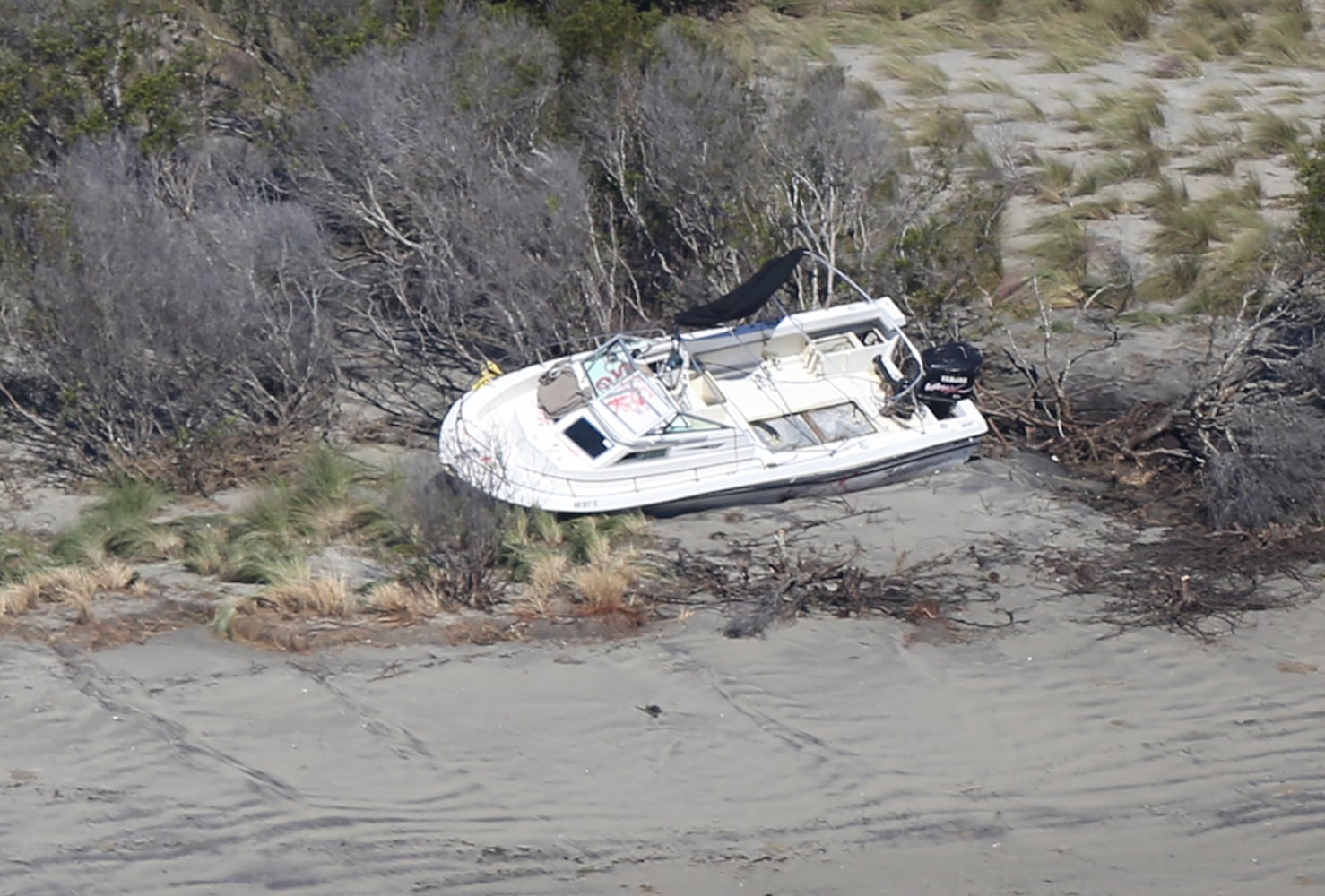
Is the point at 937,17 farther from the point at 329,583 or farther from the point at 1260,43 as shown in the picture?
the point at 329,583

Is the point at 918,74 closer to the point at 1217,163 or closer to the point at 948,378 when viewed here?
the point at 1217,163

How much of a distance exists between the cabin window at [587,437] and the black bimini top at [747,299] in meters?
1.10

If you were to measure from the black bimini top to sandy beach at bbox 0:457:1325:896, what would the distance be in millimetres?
2956

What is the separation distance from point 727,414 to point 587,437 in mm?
1229

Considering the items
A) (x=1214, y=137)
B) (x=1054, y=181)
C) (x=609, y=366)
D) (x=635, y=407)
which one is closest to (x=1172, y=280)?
(x=1054, y=181)

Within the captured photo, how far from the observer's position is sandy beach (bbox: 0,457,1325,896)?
312 inches

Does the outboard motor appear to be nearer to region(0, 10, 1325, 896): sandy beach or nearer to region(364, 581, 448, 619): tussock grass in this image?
region(0, 10, 1325, 896): sandy beach

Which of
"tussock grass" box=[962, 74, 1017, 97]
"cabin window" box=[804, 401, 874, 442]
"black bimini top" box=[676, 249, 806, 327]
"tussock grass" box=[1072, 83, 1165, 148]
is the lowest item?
"cabin window" box=[804, 401, 874, 442]

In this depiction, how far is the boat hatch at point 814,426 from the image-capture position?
12383 mm

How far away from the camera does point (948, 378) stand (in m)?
12.5

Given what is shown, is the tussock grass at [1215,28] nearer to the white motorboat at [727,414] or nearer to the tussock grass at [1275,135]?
the tussock grass at [1275,135]

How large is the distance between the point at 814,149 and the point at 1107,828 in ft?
26.4

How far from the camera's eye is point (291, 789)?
8.41 m

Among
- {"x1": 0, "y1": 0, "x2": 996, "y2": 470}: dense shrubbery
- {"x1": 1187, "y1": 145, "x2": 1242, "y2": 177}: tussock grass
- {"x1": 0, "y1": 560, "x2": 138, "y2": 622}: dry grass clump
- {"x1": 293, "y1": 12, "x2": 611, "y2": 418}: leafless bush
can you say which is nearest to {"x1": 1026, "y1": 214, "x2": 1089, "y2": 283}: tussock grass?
{"x1": 0, "y1": 0, "x2": 996, "y2": 470}: dense shrubbery
